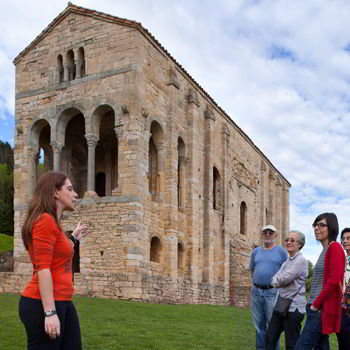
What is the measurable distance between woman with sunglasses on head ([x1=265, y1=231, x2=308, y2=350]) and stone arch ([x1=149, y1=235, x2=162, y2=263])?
14.3m

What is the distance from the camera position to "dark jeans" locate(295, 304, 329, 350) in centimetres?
579

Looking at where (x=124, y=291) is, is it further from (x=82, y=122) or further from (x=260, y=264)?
(x=260, y=264)

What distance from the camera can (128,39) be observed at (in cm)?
2050

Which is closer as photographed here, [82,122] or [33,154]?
[33,154]

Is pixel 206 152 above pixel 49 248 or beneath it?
above

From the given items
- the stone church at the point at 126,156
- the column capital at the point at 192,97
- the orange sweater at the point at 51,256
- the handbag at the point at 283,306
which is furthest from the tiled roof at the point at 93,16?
the orange sweater at the point at 51,256

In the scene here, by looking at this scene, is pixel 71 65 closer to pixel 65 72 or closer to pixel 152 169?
pixel 65 72

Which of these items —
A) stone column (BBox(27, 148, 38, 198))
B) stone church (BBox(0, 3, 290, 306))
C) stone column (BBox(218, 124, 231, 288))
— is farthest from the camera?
stone column (BBox(218, 124, 231, 288))

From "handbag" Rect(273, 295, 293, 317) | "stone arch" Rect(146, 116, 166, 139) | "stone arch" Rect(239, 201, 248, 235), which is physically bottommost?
"handbag" Rect(273, 295, 293, 317)

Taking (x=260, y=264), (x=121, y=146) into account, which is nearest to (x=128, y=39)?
(x=121, y=146)

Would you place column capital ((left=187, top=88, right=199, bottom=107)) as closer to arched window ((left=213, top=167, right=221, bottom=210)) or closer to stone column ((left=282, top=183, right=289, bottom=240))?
arched window ((left=213, top=167, right=221, bottom=210))

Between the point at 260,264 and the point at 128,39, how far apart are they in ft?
47.3

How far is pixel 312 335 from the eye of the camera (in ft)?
19.1

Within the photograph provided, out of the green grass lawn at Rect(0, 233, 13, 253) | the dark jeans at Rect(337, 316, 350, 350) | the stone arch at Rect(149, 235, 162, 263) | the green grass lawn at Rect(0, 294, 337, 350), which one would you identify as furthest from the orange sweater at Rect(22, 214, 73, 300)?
the green grass lawn at Rect(0, 233, 13, 253)
